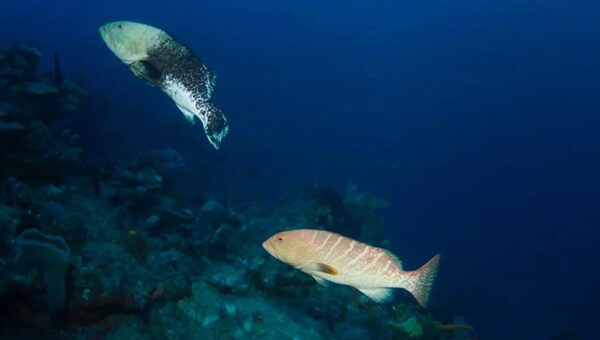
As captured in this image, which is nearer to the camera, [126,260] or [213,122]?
[213,122]

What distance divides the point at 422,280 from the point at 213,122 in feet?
7.81

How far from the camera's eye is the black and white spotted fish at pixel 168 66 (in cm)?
249

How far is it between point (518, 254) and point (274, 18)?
12720 centimetres

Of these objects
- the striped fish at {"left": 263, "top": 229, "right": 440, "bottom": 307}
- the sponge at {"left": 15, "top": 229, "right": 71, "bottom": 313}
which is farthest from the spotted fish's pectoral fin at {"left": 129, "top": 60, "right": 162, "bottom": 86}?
the sponge at {"left": 15, "top": 229, "right": 71, "bottom": 313}

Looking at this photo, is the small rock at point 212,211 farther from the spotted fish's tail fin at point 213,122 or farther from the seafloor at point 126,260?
the spotted fish's tail fin at point 213,122

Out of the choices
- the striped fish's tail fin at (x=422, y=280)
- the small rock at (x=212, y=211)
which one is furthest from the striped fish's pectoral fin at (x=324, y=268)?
the small rock at (x=212, y=211)

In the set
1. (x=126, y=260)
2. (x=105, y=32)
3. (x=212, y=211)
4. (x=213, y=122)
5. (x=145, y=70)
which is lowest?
(x=212, y=211)

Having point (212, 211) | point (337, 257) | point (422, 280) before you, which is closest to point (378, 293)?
point (422, 280)

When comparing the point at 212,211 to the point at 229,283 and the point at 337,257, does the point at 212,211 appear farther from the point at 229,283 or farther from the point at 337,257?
the point at 337,257

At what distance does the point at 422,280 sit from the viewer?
352 centimetres

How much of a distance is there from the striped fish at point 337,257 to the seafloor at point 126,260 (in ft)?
7.15

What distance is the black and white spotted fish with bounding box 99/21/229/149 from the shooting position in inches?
98.0

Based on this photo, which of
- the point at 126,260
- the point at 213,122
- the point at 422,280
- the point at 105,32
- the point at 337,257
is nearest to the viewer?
the point at 105,32

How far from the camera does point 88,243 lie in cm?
541
